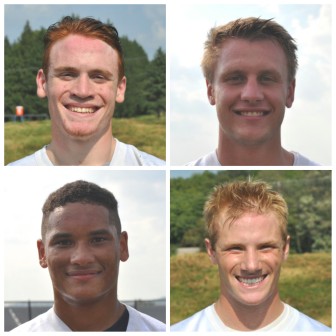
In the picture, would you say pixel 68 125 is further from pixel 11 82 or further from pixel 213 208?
pixel 213 208

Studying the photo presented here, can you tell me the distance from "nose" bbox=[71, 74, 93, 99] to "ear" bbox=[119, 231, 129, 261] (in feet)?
2.11

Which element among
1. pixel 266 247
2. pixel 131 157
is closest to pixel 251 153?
pixel 266 247

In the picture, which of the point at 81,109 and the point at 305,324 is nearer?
the point at 81,109

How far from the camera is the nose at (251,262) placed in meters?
3.94

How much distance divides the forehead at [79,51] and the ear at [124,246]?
773 millimetres

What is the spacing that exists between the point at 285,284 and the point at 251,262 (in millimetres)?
240

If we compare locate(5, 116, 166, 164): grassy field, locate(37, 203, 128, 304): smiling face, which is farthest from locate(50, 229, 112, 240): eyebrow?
locate(5, 116, 166, 164): grassy field

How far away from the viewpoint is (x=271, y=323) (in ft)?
13.2

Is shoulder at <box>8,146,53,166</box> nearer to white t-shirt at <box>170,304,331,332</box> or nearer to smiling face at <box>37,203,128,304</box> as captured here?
smiling face at <box>37,203,128,304</box>

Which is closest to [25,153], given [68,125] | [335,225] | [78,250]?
[68,125]

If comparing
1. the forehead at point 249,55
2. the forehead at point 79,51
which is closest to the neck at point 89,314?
the forehead at point 79,51

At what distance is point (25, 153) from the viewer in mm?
4047

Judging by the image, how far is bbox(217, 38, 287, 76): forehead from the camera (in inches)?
156

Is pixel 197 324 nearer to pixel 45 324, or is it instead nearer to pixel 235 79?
pixel 45 324
